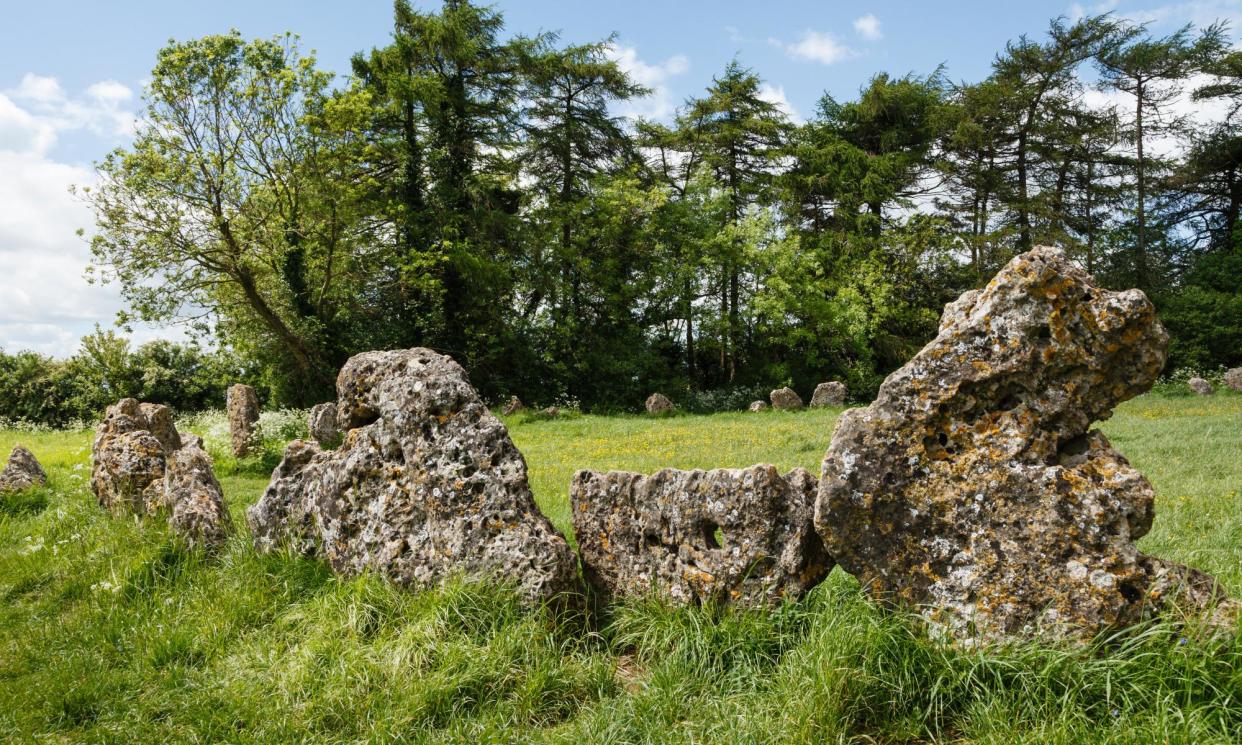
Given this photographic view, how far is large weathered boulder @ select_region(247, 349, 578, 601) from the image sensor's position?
5.36m

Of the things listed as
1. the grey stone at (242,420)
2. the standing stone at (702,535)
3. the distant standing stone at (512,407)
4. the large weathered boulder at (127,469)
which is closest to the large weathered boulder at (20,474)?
the large weathered boulder at (127,469)

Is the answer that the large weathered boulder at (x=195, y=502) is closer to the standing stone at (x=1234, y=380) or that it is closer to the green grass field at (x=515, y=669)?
the green grass field at (x=515, y=669)

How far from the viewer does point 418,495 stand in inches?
228

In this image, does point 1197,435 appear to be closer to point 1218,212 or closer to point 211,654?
point 211,654

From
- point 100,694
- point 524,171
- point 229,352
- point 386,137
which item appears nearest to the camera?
point 100,694

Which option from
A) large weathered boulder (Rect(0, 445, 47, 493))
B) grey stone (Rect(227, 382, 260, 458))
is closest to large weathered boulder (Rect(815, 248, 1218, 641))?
large weathered boulder (Rect(0, 445, 47, 493))

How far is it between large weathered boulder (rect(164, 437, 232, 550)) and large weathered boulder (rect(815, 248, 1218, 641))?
583 cm

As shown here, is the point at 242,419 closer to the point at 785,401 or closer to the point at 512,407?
the point at 512,407

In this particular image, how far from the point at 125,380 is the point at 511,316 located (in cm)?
1724

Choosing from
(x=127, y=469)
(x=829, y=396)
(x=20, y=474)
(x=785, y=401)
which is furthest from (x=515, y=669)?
(x=829, y=396)

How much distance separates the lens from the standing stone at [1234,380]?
94.7 feet

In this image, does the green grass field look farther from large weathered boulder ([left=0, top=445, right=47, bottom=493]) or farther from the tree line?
the tree line

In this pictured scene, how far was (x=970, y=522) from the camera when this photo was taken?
4.39 meters

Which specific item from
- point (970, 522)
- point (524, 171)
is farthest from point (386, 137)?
point (970, 522)
